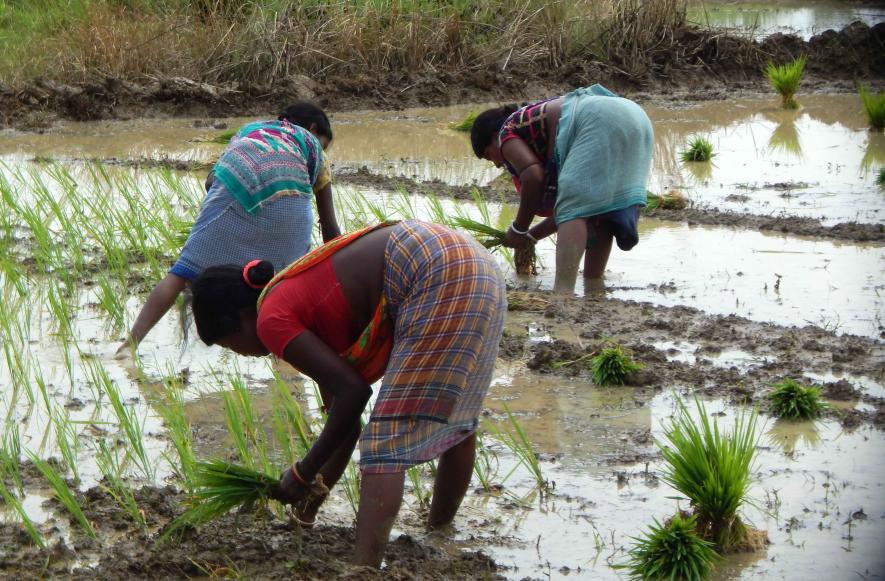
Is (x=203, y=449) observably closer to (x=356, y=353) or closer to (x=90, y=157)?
(x=356, y=353)

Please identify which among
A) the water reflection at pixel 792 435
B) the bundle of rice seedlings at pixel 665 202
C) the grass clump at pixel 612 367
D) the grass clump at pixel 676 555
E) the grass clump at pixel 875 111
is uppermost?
the grass clump at pixel 875 111

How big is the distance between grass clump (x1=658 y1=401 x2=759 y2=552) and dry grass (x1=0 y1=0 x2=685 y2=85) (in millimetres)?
9085

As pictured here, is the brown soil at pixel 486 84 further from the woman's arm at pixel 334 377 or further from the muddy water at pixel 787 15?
the woman's arm at pixel 334 377

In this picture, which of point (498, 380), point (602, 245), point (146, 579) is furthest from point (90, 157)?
point (146, 579)

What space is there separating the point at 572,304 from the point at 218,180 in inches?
72.7

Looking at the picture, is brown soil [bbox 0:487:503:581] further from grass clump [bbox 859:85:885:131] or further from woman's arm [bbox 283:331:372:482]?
grass clump [bbox 859:85:885:131]

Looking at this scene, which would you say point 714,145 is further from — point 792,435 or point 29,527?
point 29,527

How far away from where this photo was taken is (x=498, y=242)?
561cm

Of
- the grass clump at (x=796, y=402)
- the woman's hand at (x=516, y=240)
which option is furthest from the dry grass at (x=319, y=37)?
the grass clump at (x=796, y=402)

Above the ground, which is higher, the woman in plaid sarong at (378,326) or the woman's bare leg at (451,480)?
the woman in plaid sarong at (378,326)

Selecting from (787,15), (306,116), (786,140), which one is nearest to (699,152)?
(786,140)

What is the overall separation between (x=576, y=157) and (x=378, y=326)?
105 inches

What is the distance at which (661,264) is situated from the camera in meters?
5.81

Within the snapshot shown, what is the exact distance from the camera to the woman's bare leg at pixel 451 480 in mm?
2895
